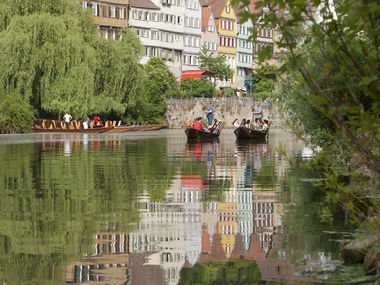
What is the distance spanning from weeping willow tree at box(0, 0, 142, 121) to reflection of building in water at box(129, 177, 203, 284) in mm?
49365

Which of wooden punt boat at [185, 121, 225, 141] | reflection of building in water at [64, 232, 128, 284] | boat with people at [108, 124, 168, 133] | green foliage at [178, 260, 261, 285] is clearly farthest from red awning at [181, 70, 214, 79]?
green foliage at [178, 260, 261, 285]

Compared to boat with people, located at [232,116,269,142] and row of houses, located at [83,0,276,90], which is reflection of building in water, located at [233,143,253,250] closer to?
boat with people, located at [232,116,269,142]

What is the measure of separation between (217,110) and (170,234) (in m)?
108

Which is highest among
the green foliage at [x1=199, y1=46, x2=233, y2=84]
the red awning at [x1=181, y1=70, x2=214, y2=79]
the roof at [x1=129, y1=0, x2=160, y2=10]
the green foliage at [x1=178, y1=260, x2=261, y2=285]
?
the roof at [x1=129, y1=0, x2=160, y2=10]

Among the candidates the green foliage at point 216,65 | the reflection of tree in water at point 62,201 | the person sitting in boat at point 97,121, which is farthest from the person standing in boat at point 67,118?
the green foliage at point 216,65

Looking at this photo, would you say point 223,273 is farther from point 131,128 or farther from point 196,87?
point 196,87

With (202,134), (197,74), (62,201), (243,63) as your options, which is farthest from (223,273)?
(243,63)

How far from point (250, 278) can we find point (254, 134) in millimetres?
59836

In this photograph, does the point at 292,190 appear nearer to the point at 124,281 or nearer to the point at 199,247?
the point at 199,247

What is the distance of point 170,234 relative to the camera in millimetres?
19000

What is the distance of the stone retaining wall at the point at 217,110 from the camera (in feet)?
393

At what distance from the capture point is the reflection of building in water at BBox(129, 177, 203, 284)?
1562 cm

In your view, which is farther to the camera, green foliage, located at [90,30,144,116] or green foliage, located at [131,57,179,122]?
green foliage, located at [131,57,179,122]

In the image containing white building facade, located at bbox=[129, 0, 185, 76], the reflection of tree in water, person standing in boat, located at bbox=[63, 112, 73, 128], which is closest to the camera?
the reflection of tree in water
